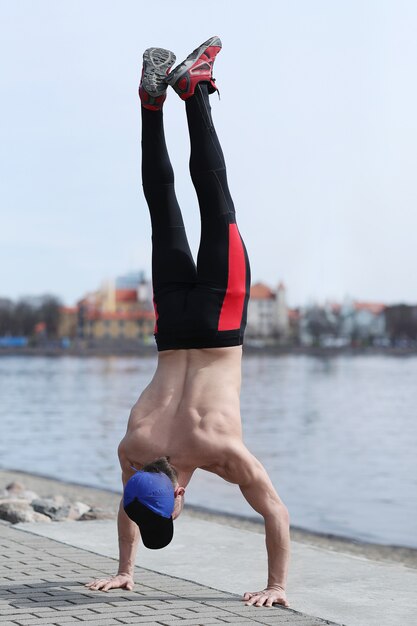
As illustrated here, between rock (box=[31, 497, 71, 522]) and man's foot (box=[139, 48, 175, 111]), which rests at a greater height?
man's foot (box=[139, 48, 175, 111])

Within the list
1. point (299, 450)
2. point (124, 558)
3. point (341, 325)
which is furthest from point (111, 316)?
point (124, 558)

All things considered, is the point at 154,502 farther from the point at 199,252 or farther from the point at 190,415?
the point at 199,252

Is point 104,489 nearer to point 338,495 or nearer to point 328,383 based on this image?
point 338,495

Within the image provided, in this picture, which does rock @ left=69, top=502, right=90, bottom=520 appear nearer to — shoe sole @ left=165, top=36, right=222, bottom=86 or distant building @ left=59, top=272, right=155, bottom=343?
shoe sole @ left=165, top=36, right=222, bottom=86

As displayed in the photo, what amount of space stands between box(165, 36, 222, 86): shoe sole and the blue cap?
186cm

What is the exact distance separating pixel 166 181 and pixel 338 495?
10274mm

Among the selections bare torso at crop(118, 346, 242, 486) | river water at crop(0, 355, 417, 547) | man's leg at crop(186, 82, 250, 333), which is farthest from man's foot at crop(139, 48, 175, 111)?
river water at crop(0, 355, 417, 547)

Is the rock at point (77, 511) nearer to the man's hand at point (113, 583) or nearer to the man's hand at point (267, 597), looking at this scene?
the man's hand at point (113, 583)

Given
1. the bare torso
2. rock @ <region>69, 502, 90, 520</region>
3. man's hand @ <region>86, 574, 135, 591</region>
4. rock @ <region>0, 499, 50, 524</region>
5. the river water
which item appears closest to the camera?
the bare torso

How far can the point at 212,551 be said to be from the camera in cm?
713

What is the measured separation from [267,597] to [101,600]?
0.81 m

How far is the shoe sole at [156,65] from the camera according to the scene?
528 cm

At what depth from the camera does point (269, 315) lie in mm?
170250

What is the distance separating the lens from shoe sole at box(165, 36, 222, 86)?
17.1 feet
